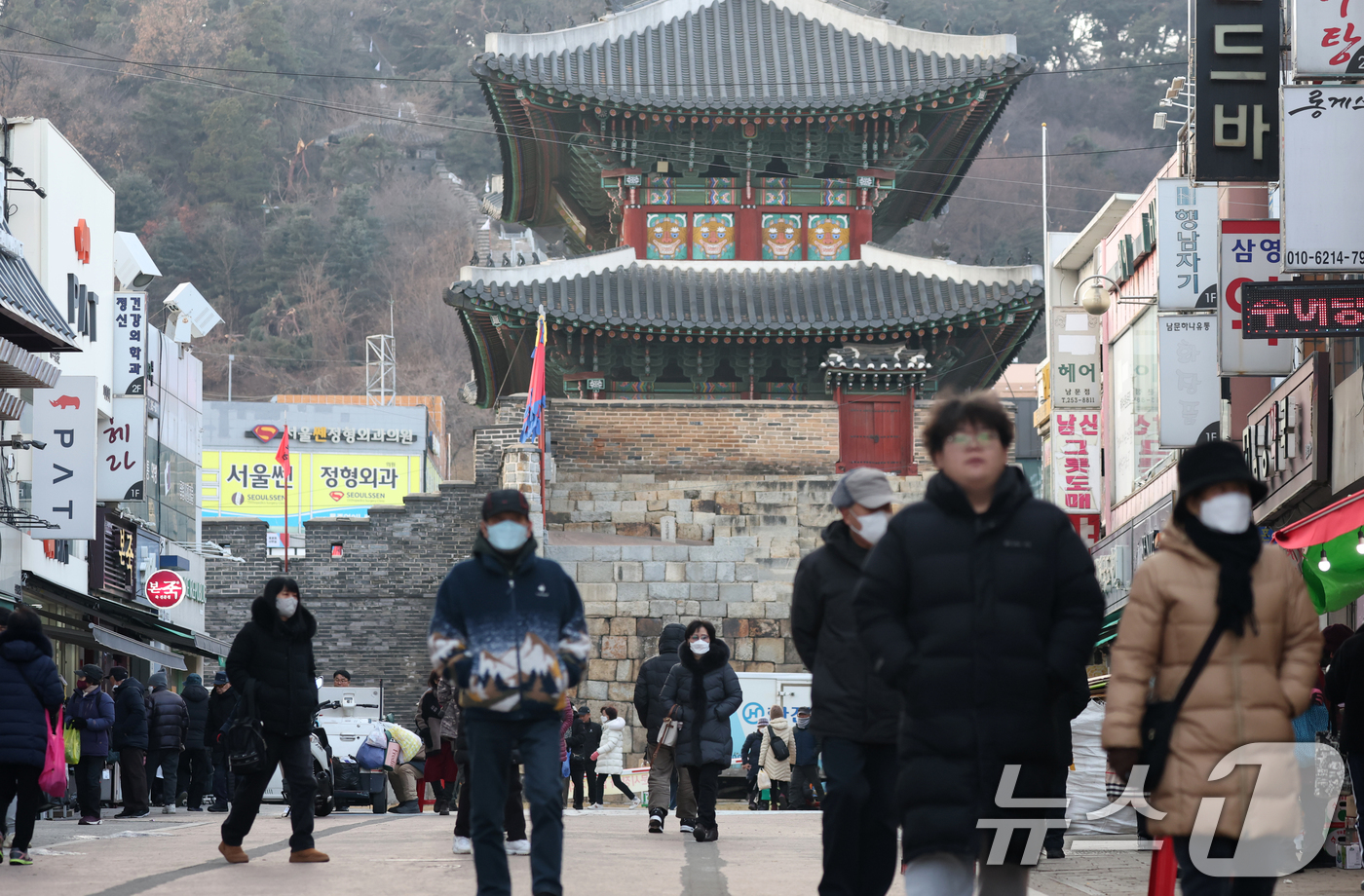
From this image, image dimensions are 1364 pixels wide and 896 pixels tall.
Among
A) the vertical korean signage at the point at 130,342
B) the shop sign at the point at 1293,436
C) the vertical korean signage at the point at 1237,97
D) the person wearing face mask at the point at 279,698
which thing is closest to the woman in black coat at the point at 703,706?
the person wearing face mask at the point at 279,698

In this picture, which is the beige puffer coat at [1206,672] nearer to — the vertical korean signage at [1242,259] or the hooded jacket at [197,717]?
the vertical korean signage at [1242,259]

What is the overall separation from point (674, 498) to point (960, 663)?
23.0 meters

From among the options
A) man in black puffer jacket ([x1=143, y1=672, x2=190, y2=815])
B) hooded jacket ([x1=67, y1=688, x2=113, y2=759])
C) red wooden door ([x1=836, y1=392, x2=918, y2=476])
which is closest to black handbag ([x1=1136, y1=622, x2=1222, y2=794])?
hooded jacket ([x1=67, y1=688, x2=113, y2=759])

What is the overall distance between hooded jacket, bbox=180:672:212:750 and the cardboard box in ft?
37.4

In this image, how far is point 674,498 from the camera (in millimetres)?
28031

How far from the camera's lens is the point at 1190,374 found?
18.4 meters

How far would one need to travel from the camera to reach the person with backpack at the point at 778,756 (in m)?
19.9

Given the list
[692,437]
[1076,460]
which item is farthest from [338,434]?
[1076,460]

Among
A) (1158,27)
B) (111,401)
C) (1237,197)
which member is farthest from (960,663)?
(1158,27)

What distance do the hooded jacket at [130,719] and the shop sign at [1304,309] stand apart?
408 inches

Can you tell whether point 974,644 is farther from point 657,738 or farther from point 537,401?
point 537,401

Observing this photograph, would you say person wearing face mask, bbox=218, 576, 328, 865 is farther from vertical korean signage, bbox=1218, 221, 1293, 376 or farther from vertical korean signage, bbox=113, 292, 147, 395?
vertical korean signage, bbox=113, 292, 147, 395

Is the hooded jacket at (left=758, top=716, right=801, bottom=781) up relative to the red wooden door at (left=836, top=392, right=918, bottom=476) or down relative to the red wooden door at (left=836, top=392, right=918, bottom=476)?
down

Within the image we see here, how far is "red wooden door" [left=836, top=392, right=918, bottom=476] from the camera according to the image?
1277 inches
